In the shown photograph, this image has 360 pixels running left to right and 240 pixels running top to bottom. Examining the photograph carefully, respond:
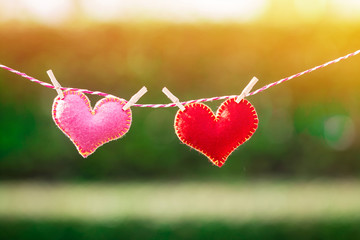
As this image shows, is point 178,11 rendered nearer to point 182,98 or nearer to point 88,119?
point 182,98

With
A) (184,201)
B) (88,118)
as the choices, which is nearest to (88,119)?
(88,118)

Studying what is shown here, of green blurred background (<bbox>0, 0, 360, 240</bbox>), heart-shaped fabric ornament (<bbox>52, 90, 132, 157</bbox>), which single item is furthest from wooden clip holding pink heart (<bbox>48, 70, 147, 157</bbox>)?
green blurred background (<bbox>0, 0, 360, 240</bbox>)

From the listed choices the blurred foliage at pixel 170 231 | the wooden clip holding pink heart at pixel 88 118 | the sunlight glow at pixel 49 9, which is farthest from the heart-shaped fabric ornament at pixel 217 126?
the sunlight glow at pixel 49 9

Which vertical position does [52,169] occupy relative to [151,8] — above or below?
below

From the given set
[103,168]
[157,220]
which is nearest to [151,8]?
[103,168]

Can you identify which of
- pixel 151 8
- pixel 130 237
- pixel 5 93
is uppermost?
pixel 151 8

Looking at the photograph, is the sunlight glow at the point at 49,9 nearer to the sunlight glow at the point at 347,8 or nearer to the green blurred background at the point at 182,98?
the green blurred background at the point at 182,98

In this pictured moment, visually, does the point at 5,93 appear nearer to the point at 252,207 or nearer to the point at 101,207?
the point at 101,207

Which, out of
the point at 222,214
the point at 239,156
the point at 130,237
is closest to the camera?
the point at 130,237
